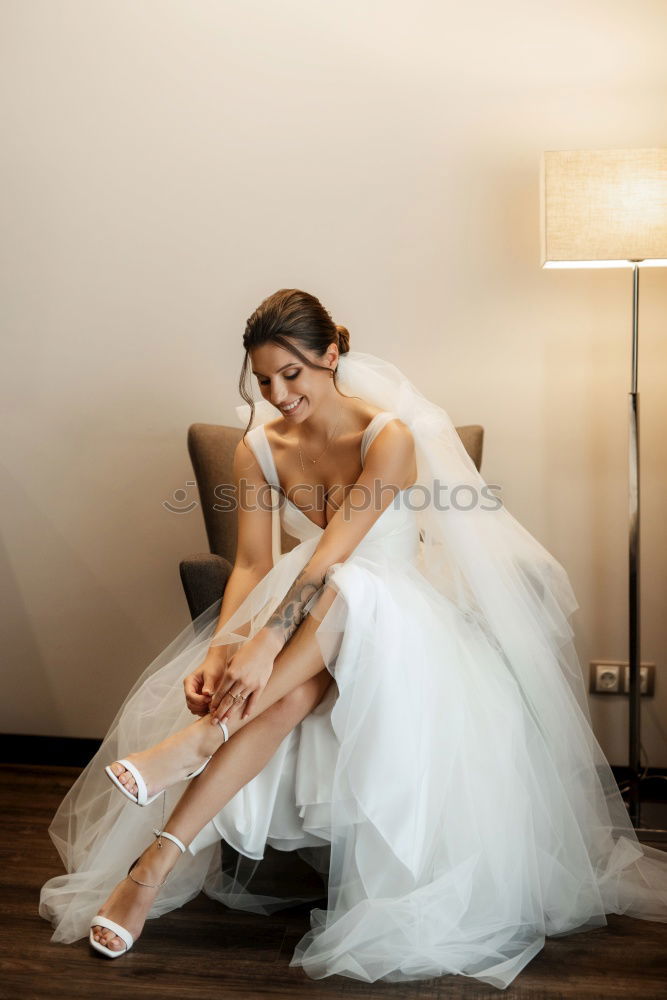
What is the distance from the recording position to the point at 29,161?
2914 mm

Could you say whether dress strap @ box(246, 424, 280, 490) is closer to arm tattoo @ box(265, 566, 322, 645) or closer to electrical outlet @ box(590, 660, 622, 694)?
arm tattoo @ box(265, 566, 322, 645)

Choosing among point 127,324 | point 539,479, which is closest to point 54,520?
point 127,324

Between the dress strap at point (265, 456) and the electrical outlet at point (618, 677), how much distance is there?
3.69 ft

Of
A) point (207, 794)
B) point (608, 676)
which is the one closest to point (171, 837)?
point (207, 794)

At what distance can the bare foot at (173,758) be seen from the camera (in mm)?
1834

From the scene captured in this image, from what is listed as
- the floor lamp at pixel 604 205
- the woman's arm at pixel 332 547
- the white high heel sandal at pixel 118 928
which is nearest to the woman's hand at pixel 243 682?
the woman's arm at pixel 332 547

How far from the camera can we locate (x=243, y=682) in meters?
1.87

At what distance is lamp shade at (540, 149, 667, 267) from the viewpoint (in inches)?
91.3

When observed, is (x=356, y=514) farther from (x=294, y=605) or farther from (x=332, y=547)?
(x=294, y=605)

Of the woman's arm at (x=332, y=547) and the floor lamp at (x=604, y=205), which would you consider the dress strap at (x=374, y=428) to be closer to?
the woman's arm at (x=332, y=547)

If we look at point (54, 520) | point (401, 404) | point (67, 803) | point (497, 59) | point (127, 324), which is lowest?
point (67, 803)

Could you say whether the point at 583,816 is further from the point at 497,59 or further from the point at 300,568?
the point at 497,59

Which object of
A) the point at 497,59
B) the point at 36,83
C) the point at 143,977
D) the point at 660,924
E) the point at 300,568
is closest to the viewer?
the point at 143,977

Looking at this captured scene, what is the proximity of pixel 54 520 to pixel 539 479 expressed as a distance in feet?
4.87
